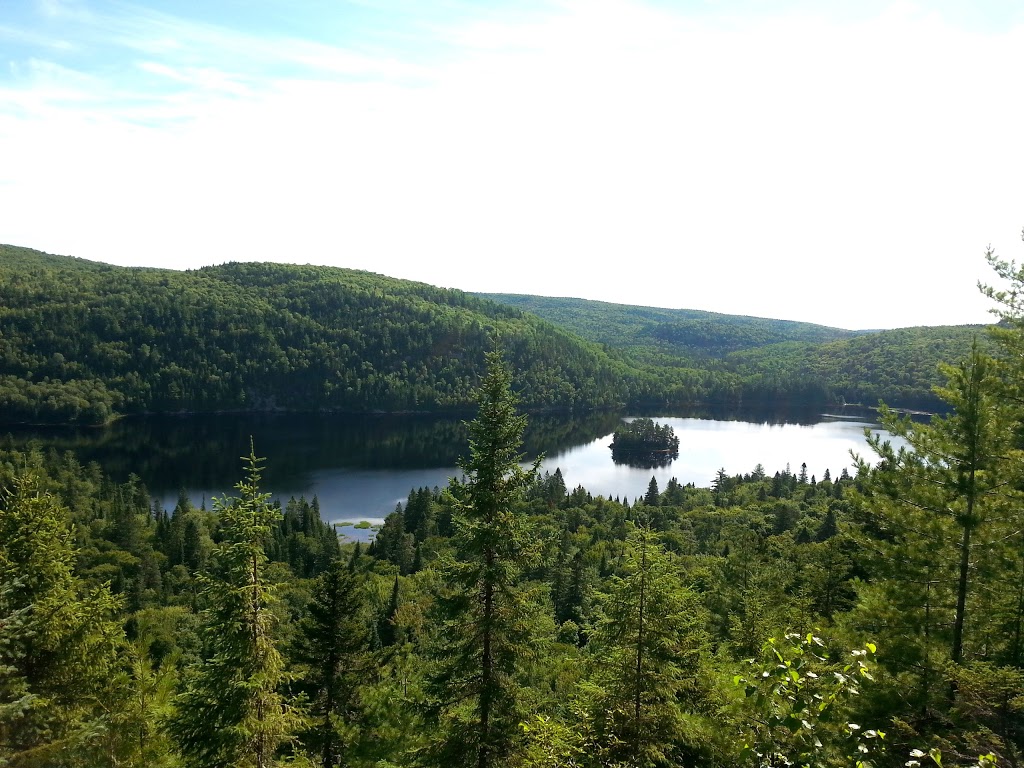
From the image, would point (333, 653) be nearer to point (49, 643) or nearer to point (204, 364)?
point (49, 643)

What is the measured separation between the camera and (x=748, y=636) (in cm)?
1955

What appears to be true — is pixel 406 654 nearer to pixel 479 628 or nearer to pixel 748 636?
pixel 748 636

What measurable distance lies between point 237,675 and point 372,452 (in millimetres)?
109939

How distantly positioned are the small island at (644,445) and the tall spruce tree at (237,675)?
113 meters

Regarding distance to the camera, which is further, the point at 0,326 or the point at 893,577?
the point at 0,326

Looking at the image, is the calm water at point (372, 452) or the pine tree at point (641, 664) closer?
the pine tree at point (641, 664)

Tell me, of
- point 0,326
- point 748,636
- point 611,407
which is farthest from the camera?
point 611,407

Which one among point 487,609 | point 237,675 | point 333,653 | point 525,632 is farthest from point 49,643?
point 525,632

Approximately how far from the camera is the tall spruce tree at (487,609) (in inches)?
440

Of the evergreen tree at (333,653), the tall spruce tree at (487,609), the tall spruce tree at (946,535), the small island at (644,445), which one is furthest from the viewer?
the small island at (644,445)

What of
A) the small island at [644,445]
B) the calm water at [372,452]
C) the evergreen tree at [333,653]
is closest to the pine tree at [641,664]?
the evergreen tree at [333,653]

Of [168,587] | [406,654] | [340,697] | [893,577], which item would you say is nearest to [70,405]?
[168,587]

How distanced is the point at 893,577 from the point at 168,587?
2217 inches

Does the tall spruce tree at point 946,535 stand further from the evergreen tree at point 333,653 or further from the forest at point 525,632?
the evergreen tree at point 333,653
